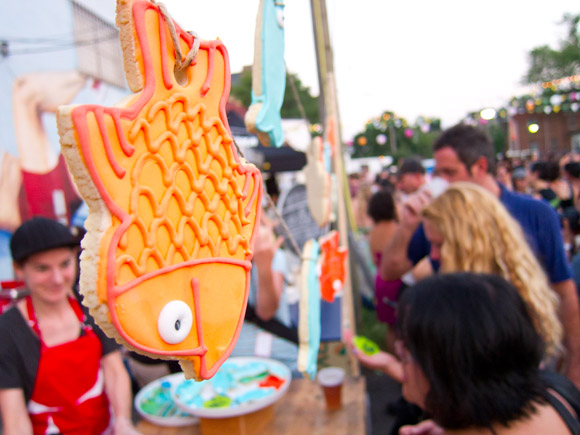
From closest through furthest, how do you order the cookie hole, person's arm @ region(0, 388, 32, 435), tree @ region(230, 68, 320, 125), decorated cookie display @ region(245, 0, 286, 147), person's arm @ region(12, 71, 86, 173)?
the cookie hole, decorated cookie display @ region(245, 0, 286, 147), person's arm @ region(0, 388, 32, 435), person's arm @ region(12, 71, 86, 173), tree @ region(230, 68, 320, 125)

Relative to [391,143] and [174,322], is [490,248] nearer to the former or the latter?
[174,322]

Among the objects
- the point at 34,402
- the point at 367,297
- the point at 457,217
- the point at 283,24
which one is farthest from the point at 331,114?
the point at 367,297

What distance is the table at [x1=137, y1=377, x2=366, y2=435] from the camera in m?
1.47

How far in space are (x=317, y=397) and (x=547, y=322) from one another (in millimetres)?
882

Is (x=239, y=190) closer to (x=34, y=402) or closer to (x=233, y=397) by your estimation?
(x=233, y=397)

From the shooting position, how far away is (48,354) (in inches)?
55.1


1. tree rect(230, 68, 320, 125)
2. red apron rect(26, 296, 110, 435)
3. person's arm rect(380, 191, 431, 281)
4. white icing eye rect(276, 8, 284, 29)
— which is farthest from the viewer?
tree rect(230, 68, 320, 125)

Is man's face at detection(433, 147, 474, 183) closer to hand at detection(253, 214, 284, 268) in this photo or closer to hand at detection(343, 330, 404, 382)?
hand at detection(343, 330, 404, 382)

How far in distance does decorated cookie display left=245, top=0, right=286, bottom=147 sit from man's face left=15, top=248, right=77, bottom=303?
933mm

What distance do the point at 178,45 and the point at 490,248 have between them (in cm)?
125

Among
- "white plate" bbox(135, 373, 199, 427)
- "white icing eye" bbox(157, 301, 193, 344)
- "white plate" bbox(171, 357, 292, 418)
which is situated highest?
"white icing eye" bbox(157, 301, 193, 344)

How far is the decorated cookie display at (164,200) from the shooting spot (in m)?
0.36

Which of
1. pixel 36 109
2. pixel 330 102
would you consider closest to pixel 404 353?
pixel 330 102

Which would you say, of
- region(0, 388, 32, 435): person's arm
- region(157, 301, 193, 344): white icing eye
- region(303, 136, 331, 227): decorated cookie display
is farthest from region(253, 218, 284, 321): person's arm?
region(157, 301, 193, 344): white icing eye
